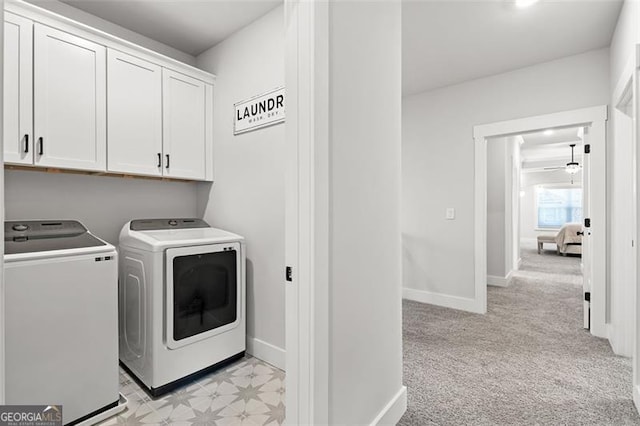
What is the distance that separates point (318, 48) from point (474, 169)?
2.90 meters

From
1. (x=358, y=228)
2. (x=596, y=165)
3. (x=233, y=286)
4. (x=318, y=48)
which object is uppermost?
(x=318, y=48)

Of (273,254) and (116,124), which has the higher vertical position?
(116,124)

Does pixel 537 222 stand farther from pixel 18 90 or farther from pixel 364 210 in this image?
pixel 18 90

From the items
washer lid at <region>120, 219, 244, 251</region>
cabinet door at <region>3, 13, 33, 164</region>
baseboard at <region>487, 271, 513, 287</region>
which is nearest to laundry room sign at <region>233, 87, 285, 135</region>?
washer lid at <region>120, 219, 244, 251</region>

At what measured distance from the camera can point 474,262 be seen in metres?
3.57

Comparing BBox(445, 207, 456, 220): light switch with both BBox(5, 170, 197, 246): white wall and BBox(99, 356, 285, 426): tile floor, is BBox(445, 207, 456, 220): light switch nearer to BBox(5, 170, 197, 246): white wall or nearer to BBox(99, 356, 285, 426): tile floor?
BBox(99, 356, 285, 426): tile floor

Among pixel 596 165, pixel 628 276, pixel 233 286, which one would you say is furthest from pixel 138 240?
pixel 596 165

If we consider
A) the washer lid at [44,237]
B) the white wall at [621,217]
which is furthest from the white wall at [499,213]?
the washer lid at [44,237]

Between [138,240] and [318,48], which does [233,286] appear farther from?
[318,48]

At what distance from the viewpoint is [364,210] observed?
1.47 metres

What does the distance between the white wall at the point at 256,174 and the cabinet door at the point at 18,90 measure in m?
1.22

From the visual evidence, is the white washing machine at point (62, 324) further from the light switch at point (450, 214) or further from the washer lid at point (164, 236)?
the light switch at point (450, 214)

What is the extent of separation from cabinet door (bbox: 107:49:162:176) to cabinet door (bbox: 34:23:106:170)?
0.06 m

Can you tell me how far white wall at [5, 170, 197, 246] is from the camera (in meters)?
2.16
